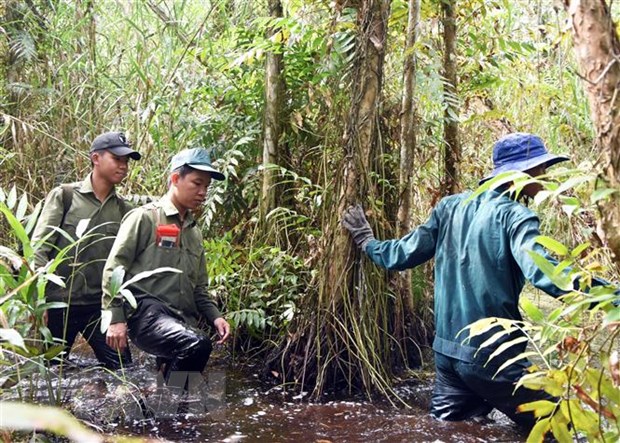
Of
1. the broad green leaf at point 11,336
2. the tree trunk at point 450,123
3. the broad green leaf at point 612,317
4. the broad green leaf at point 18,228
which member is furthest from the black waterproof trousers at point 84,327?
the broad green leaf at point 612,317

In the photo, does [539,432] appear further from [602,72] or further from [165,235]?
[165,235]

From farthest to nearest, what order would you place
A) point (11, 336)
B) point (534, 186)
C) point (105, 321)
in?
point (534, 186)
point (105, 321)
point (11, 336)

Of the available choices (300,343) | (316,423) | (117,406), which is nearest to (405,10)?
(300,343)

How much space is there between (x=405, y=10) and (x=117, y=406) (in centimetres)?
348

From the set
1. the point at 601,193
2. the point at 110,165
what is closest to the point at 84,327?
the point at 110,165

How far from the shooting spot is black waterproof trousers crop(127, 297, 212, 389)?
4.45 metres

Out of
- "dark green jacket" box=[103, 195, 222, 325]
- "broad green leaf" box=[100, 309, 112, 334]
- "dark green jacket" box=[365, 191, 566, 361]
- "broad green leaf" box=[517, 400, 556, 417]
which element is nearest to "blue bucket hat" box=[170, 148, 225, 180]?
"dark green jacket" box=[103, 195, 222, 325]

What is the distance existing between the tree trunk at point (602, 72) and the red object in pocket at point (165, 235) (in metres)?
3.26

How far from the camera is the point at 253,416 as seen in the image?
178 inches

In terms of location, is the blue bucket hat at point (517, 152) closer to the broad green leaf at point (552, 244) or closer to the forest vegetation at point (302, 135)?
the forest vegetation at point (302, 135)

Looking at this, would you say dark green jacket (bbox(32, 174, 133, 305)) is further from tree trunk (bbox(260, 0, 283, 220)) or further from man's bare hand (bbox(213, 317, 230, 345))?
tree trunk (bbox(260, 0, 283, 220))

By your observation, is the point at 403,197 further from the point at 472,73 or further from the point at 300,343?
the point at 472,73

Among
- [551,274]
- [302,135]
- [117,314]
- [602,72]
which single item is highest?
[302,135]

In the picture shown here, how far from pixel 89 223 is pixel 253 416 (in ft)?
5.76
